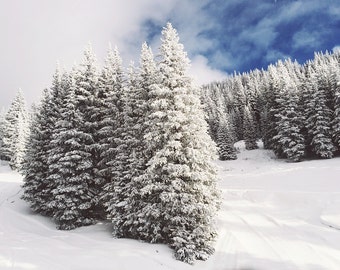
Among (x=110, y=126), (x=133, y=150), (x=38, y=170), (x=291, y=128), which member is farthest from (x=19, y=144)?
(x=291, y=128)

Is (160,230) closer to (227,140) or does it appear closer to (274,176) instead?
(274,176)

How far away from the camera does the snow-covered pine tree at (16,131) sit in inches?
2178

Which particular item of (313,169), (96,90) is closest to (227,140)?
(313,169)

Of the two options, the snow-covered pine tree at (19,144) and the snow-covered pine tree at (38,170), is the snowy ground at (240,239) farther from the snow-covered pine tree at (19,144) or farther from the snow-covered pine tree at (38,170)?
the snow-covered pine tree at (19,144)

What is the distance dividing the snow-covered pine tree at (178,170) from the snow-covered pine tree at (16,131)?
132ft

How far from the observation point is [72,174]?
24.0m

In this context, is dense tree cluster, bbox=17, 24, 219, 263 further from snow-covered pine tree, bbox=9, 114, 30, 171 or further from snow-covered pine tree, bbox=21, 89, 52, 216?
snow-covered pine tree, bbox=9, 114, 30, 171

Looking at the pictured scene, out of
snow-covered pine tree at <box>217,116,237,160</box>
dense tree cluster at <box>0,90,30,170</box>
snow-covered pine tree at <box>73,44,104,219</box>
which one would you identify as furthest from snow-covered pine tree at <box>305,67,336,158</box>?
dense tree cluster at <box>0,90,30,170</box>

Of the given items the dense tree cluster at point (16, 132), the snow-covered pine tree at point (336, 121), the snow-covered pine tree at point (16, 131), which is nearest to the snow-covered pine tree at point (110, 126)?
the snow-covered pine tree at point (336, 121)

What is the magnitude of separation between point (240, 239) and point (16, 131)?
173 ft

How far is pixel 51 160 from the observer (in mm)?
24984

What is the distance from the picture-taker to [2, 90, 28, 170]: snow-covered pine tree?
55312 millimetres

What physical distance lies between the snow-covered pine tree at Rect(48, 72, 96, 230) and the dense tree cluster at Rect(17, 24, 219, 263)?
75mm

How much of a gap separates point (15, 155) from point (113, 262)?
159 ft
